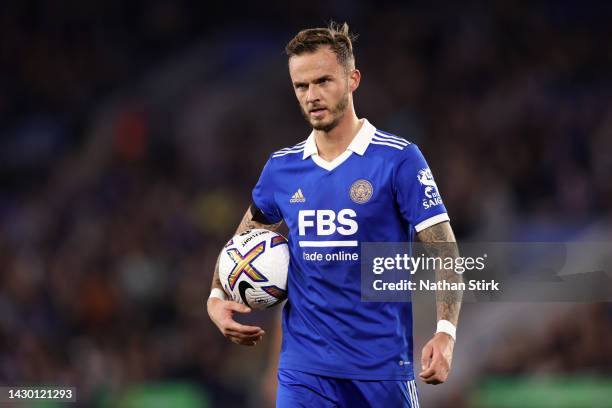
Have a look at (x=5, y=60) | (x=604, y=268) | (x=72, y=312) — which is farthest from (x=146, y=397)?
(x=5, y=60)

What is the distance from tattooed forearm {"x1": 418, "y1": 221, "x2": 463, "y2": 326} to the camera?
3959 mm

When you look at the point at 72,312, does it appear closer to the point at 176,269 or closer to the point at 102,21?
the point at 176,269

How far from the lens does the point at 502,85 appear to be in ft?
37.0

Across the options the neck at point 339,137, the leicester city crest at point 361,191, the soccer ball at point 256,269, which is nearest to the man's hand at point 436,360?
the leicester city crest at point 361,191

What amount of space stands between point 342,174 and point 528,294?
18.4 ft

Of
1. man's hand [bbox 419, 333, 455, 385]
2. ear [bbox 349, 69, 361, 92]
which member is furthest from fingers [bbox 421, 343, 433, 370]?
ear [bbox 349, 69, 361, 92]

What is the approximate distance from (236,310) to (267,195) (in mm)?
559

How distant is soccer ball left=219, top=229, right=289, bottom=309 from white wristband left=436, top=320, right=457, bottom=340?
29.9 inches

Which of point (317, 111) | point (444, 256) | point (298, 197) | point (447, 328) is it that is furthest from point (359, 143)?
point (447, 328)

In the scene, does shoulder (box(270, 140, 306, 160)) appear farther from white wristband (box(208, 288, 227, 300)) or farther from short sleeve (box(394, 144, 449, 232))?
white wristband (box(208, 288, 227, 300))

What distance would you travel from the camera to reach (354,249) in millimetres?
4125

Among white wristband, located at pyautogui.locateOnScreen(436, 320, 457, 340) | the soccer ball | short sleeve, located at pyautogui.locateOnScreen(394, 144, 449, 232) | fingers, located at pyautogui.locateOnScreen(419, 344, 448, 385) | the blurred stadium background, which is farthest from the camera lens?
the blurred stadium background

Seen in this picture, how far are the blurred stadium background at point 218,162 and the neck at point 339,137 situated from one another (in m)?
4.67

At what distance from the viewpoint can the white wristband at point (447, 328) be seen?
3.87 m
